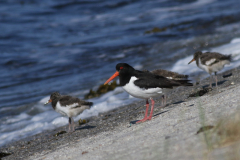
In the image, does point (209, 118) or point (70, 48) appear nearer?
point (209, 118)

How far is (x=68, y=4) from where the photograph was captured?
2869 cm

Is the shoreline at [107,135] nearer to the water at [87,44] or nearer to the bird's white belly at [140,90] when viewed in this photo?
the bird's white belly at [140,90]

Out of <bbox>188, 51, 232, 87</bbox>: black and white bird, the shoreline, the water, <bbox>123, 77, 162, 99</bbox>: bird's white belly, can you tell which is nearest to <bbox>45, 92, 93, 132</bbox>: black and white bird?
the shoreline

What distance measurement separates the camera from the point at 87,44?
18.8 m

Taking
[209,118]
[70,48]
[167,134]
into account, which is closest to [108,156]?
[167,134]

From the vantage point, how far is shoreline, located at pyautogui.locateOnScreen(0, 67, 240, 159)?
4.51m

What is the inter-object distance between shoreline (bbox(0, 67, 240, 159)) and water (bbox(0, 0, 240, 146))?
3.45 feet

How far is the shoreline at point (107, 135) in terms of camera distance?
4508 mm

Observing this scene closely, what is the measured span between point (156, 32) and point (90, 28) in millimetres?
5527

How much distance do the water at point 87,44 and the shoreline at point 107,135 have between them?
3.45 ft

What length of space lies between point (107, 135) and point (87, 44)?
45.2 ft

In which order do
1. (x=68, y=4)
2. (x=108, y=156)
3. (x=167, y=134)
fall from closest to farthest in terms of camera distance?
1. (x=108, y=156)
2. (x=167, y=134)
3. (x=68, y=4)

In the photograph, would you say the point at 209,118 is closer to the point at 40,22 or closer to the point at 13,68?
the point at 13,68

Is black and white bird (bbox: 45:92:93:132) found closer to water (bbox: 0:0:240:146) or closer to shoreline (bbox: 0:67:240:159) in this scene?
shoreline (bbox: 0:67:240:159)
